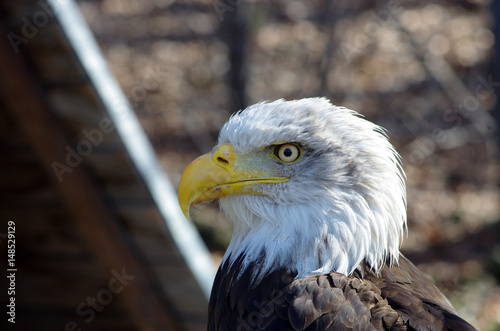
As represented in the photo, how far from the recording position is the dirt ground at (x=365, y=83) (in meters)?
6.57

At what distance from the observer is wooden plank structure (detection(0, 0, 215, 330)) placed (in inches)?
128

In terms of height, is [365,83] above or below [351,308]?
above

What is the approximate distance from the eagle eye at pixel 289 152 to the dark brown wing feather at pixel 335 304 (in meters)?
0.47

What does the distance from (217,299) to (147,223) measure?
112 cm

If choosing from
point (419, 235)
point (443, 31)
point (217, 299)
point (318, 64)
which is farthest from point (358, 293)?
point (443, 31)

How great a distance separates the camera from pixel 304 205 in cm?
245

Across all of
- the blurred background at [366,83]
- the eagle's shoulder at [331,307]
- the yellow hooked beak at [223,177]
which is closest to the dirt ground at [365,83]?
the blurred background at [366,83]

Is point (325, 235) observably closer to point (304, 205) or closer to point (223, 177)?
point (304, 205)

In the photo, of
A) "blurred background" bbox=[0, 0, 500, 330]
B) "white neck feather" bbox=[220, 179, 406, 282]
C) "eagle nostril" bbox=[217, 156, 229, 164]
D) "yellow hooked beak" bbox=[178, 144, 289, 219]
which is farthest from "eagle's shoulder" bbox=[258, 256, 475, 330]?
"blurred background" bbox=[0, 0, 500, 330]

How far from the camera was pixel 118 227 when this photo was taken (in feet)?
12.0

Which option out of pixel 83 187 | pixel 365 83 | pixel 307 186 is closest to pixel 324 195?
pixel 307 186

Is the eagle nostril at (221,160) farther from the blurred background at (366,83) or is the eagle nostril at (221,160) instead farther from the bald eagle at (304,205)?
the blurred background at (366,83)

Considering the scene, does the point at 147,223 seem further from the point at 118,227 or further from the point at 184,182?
the point at 184,182

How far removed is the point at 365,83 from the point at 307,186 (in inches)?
282
